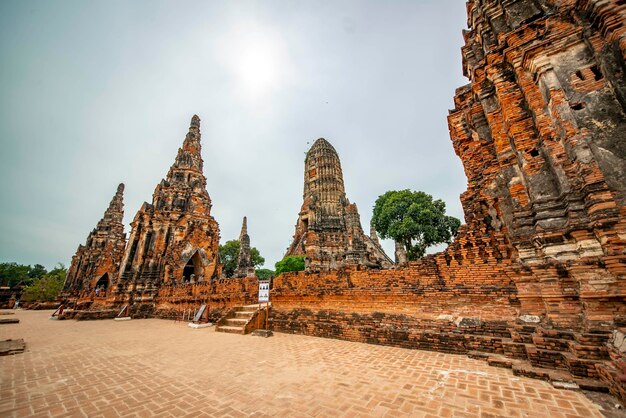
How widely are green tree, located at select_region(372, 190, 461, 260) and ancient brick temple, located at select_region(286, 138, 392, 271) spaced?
11.6ft

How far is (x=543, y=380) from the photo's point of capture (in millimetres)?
3627

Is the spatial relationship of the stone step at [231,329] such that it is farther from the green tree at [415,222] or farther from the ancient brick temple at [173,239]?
the green tree at [415,222]

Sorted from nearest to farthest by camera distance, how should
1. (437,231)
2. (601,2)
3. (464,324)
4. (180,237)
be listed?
(601,2)
(464,324)
(180,237)
(437,231)

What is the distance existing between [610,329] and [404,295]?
3.58 meters

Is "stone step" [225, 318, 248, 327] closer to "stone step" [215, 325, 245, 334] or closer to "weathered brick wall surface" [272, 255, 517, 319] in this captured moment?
"stone step" [215, 325, 245, 334]

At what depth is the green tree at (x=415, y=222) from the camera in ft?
84.5

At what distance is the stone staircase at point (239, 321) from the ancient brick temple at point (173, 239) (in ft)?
23.5

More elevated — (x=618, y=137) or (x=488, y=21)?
(x=488, y=21)

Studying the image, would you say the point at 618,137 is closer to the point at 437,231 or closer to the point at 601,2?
the point at 601,2

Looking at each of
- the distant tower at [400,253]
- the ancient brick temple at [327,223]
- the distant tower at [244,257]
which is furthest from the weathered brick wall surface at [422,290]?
the distant tower at [400,253]

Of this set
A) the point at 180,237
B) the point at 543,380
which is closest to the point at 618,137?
the point at 543,380

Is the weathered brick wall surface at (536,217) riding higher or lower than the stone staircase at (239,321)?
higher

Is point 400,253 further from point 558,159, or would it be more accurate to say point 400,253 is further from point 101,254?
point 101,254

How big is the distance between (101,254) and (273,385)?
32.8 metres
